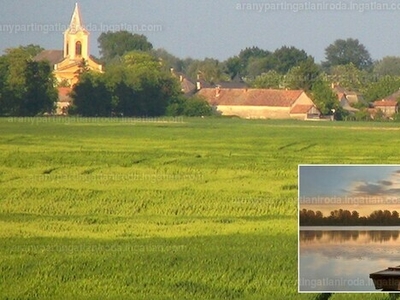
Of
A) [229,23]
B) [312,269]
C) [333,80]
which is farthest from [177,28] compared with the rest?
[312,269]

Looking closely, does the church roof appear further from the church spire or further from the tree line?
the tree line

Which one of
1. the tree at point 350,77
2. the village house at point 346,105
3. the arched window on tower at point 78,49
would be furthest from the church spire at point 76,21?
the village house at point 346,105

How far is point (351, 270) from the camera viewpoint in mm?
11820

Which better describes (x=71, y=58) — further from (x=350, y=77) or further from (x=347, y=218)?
(x=347, y=218)

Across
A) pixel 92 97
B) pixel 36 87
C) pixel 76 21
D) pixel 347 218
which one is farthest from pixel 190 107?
pixel 347 218

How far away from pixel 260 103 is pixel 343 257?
1582mm

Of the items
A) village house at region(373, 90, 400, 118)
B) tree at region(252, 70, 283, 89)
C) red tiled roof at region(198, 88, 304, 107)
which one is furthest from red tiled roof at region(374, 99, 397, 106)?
tree at region(252, 70, 283, 89)

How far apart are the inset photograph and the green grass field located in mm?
97

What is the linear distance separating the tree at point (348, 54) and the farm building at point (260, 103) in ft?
1.34

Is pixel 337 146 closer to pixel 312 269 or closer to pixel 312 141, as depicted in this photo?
pixel 312 141

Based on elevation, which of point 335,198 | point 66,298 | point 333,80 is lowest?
point 66,298

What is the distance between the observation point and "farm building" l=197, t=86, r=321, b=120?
12.2 meters

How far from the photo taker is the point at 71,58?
12.3 m

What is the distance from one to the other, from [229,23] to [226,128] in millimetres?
935
